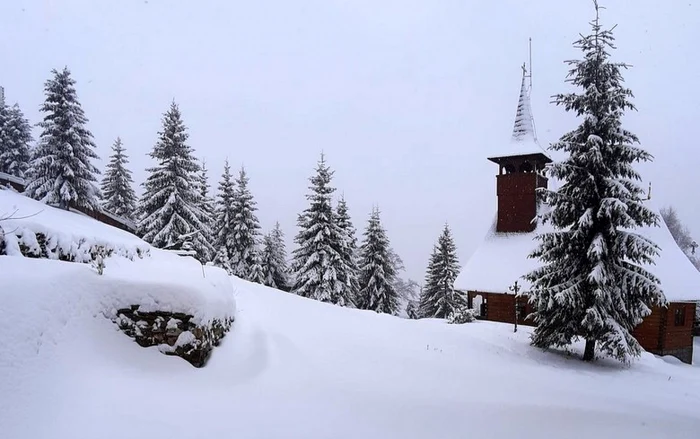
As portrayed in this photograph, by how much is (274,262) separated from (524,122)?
71.0 feet

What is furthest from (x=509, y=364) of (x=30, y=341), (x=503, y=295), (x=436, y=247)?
(x=436, y=247)

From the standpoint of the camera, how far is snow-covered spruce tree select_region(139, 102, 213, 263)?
2422cm

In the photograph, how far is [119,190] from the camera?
118ft

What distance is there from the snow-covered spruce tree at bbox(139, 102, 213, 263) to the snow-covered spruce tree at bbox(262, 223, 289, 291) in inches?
265

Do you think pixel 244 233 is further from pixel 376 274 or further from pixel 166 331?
pixel 166 331

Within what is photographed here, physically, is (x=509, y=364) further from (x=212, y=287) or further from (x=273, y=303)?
(x=212, y=287)

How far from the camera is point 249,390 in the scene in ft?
16.9

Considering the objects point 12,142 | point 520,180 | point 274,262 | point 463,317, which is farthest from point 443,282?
point 12,142

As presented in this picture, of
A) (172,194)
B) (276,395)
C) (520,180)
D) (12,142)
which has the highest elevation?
(12,142)

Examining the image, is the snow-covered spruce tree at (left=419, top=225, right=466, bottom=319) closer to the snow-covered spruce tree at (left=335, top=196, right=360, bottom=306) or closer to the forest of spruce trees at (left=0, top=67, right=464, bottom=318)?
the forest of spruce trees at (left=0, top=67, right=464, bottom=318)

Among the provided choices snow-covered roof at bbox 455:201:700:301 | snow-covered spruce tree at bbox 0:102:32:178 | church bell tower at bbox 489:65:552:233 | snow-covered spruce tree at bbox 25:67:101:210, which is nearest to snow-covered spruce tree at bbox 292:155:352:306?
snow-covered roof at bbox 455:201:700:301

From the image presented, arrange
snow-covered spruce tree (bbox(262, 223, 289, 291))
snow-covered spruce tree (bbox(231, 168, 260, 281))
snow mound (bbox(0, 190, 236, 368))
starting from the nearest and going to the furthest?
snow mound (bbox(0, 190, 236, 368)), snow-covered spruce tree (bbox(231, 168, 260, 281)), snow-covered spruce tree (bbox(262, 223, 289, 291))

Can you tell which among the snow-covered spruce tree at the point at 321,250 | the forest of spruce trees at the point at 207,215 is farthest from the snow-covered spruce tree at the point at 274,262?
the snow-covered spruce tree at the point at 321,250

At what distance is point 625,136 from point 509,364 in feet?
25.6
